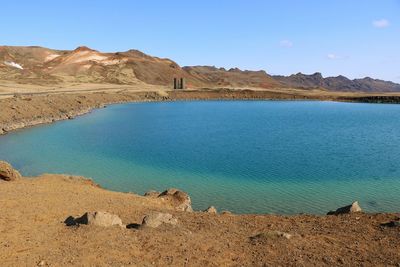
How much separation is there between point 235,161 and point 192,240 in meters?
20.3

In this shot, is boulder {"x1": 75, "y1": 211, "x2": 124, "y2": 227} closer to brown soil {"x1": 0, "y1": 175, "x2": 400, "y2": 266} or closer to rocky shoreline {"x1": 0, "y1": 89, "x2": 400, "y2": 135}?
brown soil {"x1": 0, "y1": 175, "x2": 400, "y2": 266}

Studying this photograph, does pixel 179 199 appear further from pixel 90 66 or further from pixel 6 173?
pixel 90 66

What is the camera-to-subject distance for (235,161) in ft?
106

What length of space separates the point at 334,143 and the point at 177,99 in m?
81.6

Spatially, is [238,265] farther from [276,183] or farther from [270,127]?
[270,127]

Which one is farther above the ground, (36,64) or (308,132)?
(36,64)

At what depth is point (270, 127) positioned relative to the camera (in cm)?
5678

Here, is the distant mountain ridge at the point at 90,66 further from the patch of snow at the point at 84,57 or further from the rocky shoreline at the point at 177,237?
the rocky shoreline at the point at 177,237

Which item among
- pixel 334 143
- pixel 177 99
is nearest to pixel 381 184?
pixel 334 143

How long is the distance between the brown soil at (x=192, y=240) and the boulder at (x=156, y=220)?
1.10 feet

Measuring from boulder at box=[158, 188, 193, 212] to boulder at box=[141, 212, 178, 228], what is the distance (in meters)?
4.32

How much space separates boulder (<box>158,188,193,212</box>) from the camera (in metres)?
18.5

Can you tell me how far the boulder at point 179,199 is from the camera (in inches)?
727

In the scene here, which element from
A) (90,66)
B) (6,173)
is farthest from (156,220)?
(90,66)
